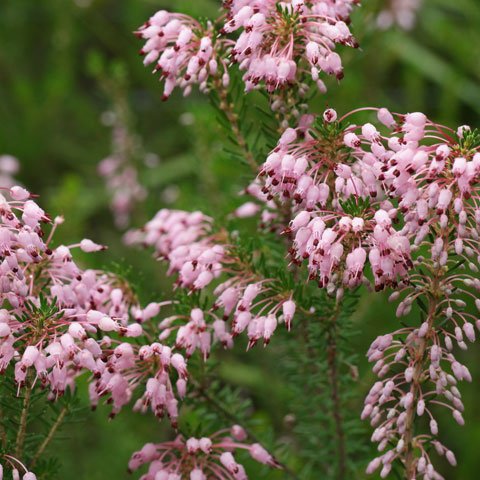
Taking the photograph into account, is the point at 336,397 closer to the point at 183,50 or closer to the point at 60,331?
the point at 60,331

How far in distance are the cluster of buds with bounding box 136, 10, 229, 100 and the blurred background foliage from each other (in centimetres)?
117

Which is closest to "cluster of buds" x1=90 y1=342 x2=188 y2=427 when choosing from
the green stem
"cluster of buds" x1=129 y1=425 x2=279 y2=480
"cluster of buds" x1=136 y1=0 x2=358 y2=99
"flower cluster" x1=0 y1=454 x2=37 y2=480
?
"cluster of buds" x1=129 y1=425 x2=279 y2=480

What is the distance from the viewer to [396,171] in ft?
6.98

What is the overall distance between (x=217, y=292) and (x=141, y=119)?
242 inches

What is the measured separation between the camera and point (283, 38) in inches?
96.0

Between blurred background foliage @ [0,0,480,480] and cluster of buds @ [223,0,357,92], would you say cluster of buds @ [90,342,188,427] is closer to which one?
cluster of buds @ [223,0,357,92]

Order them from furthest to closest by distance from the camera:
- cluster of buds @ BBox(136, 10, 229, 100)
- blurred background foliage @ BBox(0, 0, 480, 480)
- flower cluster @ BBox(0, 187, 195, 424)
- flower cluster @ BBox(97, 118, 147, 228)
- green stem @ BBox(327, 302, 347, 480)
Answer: flower cluster @ BBox(97, 118, 147, 228) < blurred background foliage @ BBox(0, 0, 480, 480) < green stem @ BBox(327, 302, 347, 480) < cluster of buds @ BBox(136, 10, 229, 100) < flower cluster @ BBox(0, 187, 195, 424)

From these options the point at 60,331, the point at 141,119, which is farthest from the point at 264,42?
the point at 141,119

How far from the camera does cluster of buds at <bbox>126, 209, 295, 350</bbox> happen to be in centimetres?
241

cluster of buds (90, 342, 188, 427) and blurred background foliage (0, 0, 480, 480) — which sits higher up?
blurred background foliage (0, 0, 480, 480)

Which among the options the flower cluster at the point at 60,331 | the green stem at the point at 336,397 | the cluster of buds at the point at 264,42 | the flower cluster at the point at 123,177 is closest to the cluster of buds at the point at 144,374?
the flower cluster at the point at 60,331

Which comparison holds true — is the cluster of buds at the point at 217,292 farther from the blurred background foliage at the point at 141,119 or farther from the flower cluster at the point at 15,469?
the blurred background foliage at the point at 141,119

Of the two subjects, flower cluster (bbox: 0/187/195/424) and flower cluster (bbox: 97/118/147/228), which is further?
flower cluster (bbox: 97/118/147/228)

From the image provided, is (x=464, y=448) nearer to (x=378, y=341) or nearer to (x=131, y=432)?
(x=131, y=432)
